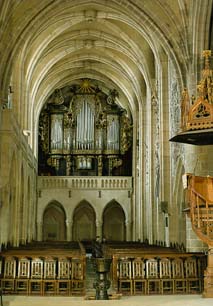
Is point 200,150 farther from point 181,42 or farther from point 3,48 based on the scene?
point 3,48

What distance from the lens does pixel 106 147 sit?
1259 inches

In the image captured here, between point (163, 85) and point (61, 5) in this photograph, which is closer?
point (61, 5)

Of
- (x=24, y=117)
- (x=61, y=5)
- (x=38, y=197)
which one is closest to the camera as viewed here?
(x=61, y=5)

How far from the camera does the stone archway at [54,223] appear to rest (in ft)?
103

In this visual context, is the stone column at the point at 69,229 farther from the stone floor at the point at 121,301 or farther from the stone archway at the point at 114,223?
the stone floor at the point at 121,301

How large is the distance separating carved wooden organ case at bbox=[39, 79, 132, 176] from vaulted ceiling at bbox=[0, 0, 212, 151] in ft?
3.37

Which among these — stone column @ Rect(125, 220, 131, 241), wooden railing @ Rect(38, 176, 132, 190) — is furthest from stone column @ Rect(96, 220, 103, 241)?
wooden railing @ Rect(38, 176, 132, 190)

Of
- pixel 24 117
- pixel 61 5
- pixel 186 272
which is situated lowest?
pixel 186 272

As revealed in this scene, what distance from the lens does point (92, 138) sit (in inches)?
1268

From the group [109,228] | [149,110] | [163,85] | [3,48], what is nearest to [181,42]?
[163,85]

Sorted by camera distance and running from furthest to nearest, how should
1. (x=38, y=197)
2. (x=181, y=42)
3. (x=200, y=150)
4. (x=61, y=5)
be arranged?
(x=38, y=197), (x=61, y=5), (x=181, y=42), (x=200, y=150)

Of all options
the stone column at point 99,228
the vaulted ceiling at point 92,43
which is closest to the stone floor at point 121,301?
the vaulted ceiling at point 92,43

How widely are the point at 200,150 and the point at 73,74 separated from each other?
16792 millimetres

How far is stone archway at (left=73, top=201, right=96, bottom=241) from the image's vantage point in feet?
103
